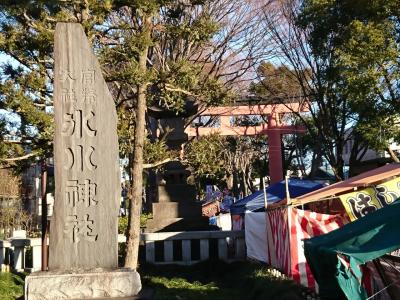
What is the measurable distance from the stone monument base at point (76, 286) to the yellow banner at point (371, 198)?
4264 mm

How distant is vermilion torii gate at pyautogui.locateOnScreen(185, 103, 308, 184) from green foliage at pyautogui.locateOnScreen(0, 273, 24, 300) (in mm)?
14191

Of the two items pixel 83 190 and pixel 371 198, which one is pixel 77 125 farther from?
pixel 371 198

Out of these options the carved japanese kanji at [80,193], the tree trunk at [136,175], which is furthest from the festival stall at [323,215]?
the carved japanese kanji at [80,193]

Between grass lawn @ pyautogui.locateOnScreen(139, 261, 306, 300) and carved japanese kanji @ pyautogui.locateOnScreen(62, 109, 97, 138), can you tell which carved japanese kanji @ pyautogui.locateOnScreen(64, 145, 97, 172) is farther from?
grass lawn @ pyautogui.locateOnScreen(139, 261, 306, 300)

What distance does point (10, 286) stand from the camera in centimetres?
1150

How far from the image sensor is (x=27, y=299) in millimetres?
6367

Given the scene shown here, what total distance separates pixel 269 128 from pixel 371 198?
68.3 ft

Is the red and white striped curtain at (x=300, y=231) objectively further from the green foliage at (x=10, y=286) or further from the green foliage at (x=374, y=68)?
the green foliage at (x=374, y=68)

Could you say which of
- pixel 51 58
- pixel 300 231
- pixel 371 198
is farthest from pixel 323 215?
pixel 51 58

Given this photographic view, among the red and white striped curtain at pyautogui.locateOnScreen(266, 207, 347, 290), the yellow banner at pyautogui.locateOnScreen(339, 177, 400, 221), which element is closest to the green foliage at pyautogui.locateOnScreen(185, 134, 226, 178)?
the red and white striped curtain at pyautogui.locateOnScreen(266, 207, 347, 290)

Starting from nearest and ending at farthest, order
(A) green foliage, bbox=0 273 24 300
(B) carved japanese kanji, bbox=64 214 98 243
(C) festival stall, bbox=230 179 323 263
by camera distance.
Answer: (B) carved japanese kanji, bbox=64 214 98 243 → (A) green foliage, bbox=0 273 24 300 → (C) festival stall, bbox=230 179 323 263

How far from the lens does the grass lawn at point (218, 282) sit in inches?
356

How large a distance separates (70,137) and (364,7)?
11430 mm

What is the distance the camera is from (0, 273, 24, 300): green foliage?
10.8m
